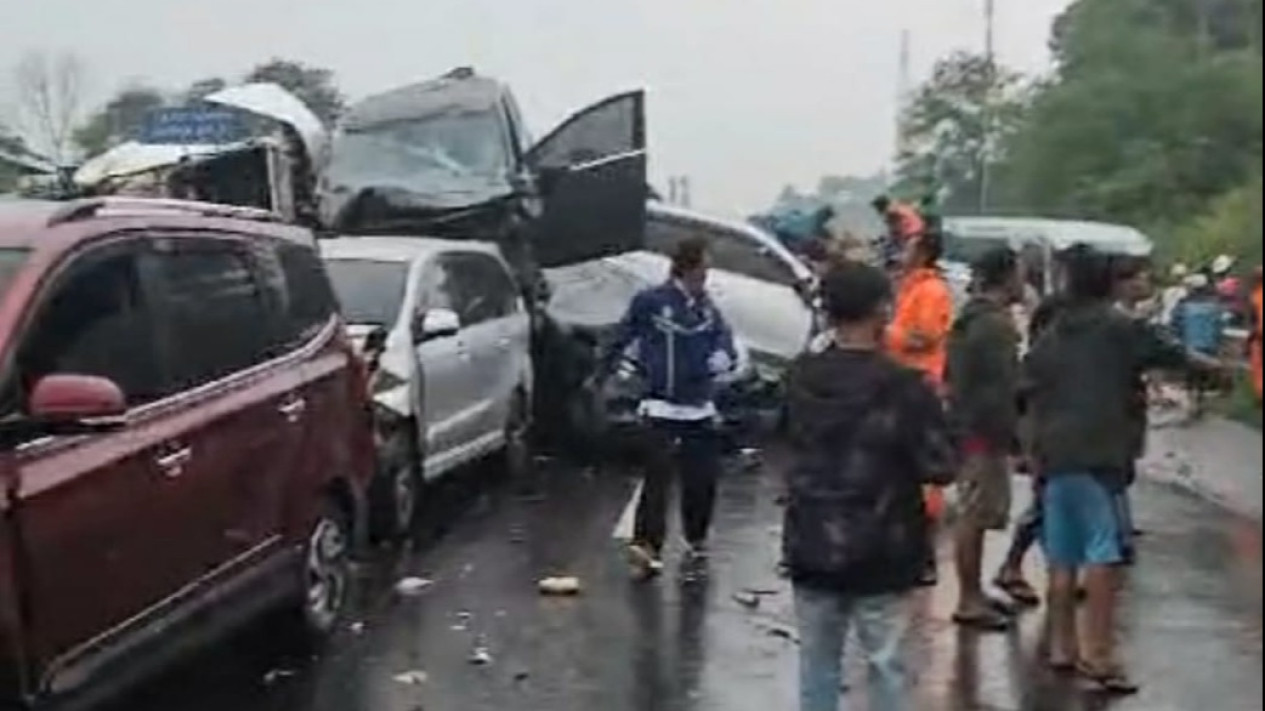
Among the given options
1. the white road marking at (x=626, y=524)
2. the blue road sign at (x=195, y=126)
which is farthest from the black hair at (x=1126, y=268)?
the blue road sign at (x=195, y=126)

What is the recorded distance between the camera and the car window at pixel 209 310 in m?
8.16

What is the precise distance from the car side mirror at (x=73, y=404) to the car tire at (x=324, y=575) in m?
2.83

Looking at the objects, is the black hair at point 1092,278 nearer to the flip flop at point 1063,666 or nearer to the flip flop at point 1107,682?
the flip flop at point 1107,682

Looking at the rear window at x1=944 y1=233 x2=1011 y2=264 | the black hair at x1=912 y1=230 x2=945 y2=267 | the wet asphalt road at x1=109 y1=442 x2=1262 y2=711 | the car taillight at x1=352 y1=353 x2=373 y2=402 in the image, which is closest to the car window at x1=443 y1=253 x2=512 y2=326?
the wet asphalt road at x1=109 y1=442 x2=1262 y2=711

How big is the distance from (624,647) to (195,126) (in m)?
10.1

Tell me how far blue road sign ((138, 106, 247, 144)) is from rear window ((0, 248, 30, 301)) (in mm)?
11494

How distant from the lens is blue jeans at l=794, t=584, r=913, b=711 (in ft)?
21.8

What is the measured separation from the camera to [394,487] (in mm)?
13094

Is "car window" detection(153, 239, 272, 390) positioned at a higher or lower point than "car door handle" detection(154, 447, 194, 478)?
higher

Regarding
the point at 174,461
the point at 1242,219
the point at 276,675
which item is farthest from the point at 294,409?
the point at 1242,219

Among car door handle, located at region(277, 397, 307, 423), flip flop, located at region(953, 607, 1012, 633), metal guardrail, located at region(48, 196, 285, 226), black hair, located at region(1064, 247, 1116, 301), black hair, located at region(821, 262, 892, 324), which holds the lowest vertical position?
flip flop, located at region(953, 607, 1012, 633)

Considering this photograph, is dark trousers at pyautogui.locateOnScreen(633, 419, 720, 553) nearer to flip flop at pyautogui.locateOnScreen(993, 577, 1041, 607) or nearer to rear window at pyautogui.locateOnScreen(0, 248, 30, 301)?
flip flop at pyautogui.locateOnScreen(993, 577, 1041, 607)

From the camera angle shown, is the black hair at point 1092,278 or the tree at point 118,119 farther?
the tree at point 118,119

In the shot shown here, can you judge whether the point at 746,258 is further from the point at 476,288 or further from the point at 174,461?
the point at 174,461
